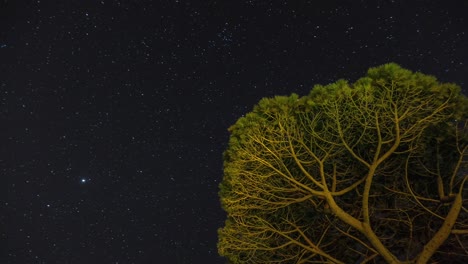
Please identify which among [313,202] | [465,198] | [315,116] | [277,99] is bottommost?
[465,198]

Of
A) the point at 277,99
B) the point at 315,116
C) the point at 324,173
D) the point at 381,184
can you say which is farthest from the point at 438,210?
the point at 277,99

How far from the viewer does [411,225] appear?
705 centimetres

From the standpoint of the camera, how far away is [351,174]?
271 inches

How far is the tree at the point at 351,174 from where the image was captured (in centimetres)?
593

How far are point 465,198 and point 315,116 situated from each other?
318cm

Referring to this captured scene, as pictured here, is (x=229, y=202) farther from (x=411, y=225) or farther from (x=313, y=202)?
(x=411, y=225)

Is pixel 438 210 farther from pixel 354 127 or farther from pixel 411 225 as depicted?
pixel 354 127

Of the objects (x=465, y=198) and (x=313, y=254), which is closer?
(x=465, y=198)

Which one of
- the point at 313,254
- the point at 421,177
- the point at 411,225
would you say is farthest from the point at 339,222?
the point at 421,177

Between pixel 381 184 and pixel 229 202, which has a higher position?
pixel 229 202

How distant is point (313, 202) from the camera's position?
6.92 meters

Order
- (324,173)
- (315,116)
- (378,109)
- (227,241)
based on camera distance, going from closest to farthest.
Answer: (378,109), (315,116), (324,173), (227,241)

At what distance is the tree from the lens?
5930 millimetres

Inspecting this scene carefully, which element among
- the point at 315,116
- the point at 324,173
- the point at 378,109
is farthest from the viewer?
the point at 324,173
